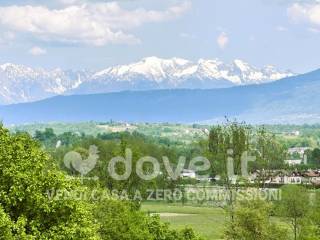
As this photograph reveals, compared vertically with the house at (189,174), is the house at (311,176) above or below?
below

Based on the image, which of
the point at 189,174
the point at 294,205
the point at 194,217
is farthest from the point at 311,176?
the point at 294,205

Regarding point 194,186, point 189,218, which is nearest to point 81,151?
point 189,218

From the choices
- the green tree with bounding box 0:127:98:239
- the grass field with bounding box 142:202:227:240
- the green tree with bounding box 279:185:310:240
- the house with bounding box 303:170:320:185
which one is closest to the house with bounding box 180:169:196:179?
the house with bounding box 303:170:320:185

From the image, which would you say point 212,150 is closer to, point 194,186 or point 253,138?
point 253,138

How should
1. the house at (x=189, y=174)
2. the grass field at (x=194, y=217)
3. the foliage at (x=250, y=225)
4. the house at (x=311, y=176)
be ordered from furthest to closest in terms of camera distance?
the house at (x=311, y=176)
the house at (x=189, y=174)
the grass field at (x=194, y=217)
the foliage at (x=250, y=225)

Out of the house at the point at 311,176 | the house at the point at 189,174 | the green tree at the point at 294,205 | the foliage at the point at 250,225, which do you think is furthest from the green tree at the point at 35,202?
the house at the point at 311,176

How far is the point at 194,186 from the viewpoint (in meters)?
141

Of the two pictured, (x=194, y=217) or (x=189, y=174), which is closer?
(x=194, y=217)

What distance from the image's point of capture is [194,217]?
10438 centimetres

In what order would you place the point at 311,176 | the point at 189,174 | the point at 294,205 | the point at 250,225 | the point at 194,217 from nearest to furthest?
1. the point at 250,225
2. the point at 294,205
3. the point at 194,217
4. the point at 189,174
5. the point at 311,176

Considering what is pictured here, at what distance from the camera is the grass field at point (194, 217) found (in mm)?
86688

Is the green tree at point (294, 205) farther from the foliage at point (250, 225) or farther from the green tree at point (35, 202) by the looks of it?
the green tree at point (35, 202)

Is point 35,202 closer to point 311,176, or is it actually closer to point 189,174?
point 189,174

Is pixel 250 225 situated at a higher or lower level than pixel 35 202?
lower
